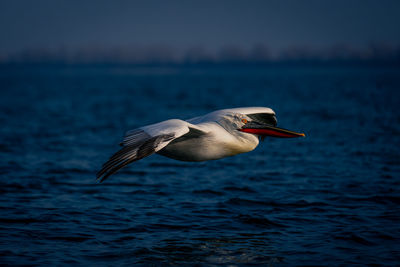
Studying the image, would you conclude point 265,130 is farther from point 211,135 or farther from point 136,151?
point 136,151

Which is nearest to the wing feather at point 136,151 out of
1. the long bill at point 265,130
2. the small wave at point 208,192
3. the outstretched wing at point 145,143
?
the outstretched wing at point 145,143

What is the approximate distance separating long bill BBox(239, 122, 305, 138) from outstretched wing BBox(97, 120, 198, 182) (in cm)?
104

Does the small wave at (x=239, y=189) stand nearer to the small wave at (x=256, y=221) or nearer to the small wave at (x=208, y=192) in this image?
the small wave at (x=208, y=192)

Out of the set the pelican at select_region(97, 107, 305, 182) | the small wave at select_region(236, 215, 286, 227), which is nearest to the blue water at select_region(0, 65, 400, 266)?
the small wave at select_region(236, 215, 286, 227)

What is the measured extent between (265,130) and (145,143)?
6.04 ft

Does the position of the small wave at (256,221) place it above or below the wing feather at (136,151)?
below

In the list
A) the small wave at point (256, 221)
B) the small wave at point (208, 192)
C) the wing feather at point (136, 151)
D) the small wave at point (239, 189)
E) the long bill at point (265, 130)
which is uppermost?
the long bill at point (265, 130)

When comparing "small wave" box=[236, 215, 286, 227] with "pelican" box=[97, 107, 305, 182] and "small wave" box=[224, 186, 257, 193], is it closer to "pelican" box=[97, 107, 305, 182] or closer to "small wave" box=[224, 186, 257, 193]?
"pelican" box=[97, 107, 305, 182]

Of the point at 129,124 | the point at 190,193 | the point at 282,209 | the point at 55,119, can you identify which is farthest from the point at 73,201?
the point at 55,119

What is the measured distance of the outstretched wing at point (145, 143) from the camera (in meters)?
5.88

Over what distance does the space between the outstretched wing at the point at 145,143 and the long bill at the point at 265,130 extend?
3.42 feet

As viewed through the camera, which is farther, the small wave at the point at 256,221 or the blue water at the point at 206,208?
the small wave at the point at 256,221

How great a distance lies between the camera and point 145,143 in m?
6.13

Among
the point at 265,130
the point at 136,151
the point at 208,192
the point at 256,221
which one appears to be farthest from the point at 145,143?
the point at 208,192
